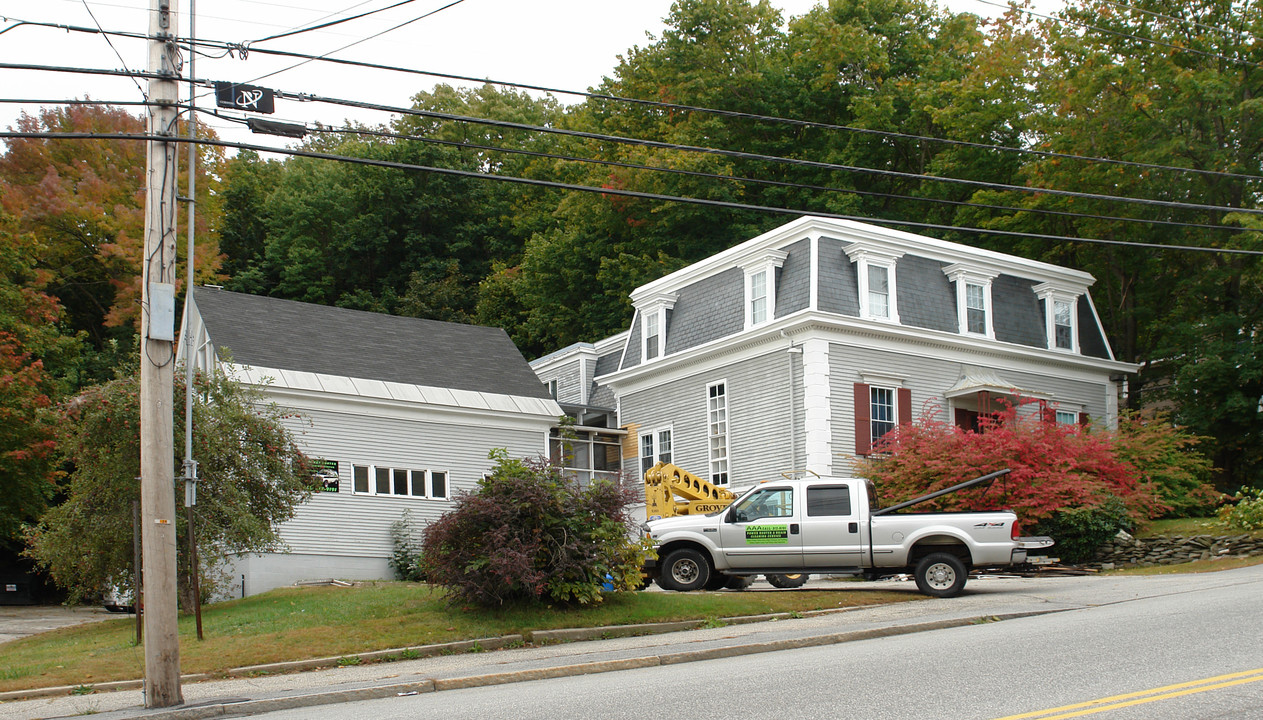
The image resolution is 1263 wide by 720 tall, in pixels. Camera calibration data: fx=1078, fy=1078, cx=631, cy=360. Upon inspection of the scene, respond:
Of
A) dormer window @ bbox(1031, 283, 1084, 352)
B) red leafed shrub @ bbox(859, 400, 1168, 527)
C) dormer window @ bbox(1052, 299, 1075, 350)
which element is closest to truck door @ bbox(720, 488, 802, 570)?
red leafed shrub @ bbox(859, 400, 1168, 527)

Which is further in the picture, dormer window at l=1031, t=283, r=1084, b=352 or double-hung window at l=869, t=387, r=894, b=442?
dormer window at l=1031, t=283, r=1084, b=352

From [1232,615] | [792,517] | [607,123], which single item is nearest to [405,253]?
[607,123]

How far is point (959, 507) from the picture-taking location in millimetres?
23047

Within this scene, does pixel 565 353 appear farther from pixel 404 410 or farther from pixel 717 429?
pixel 404 410

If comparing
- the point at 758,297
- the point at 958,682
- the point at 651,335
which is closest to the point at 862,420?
the point at 758,297

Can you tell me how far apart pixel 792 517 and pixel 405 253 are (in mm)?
42610

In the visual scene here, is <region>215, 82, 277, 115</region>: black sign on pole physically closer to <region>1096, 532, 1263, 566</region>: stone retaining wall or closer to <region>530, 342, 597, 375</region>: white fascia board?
<region>1096, 532, 1263, 566</region>: stone retaining wall

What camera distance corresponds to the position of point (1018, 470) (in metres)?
22.7

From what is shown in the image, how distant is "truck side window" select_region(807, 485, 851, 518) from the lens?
17531 millimetres

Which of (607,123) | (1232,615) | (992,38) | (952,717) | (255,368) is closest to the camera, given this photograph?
(952,717)

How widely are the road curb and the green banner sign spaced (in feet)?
12.5

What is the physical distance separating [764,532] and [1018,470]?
7.77 meters

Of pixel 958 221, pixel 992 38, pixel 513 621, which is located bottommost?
pixel 513 621

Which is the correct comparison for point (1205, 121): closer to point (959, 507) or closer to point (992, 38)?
point (992, 38)
